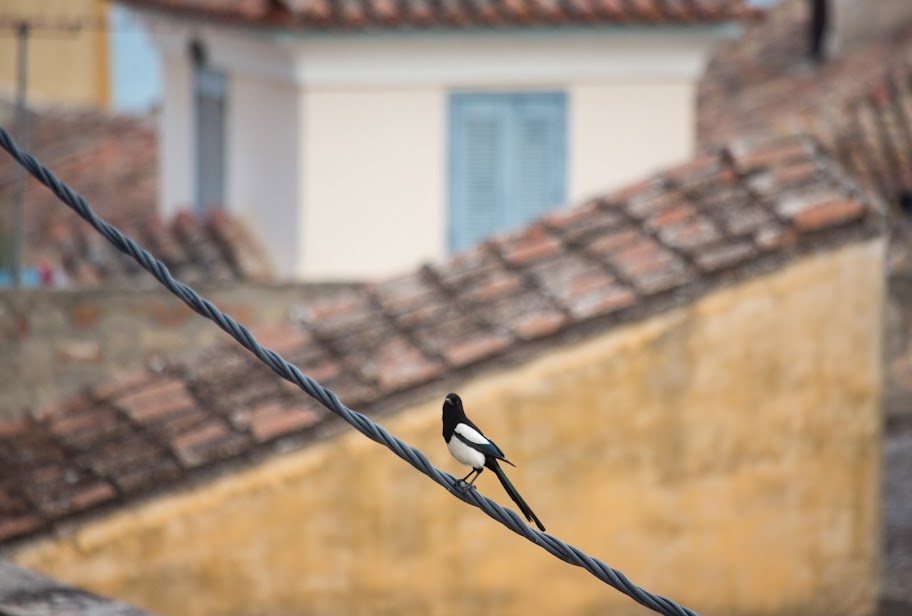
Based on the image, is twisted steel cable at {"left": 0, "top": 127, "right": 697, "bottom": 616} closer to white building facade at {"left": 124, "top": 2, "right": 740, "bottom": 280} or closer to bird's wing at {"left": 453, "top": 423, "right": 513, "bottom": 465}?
bird's wing at {"left": 453, "top": 423, "right": 513, "bottom": 465}

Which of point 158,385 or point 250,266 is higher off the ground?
point 158,385

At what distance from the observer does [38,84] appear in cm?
2819

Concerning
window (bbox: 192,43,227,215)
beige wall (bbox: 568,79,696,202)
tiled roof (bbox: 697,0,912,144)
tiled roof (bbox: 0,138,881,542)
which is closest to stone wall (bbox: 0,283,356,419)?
tiled roof (bbox: 0,138,881,542)

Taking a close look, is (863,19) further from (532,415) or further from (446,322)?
(532,415)

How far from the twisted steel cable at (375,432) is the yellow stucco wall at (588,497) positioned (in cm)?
362

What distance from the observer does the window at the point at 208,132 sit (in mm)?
17219

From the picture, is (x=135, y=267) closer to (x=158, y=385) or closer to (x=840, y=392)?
(x=158, y=385)

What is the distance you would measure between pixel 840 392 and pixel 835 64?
1601 centimetres

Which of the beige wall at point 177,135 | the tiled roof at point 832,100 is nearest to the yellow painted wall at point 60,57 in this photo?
the beige wall at point 177,135

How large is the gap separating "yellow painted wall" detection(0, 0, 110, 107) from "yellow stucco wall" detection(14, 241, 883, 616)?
18.8 m

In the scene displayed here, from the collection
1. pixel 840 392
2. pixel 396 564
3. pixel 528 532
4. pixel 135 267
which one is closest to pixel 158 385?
pixel 396 564

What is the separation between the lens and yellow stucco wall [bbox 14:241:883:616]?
8.09 meters

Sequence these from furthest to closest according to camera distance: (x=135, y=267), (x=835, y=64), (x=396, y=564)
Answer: (x=835, y=64) → (x=135, y=267) → (x=396, y=564)

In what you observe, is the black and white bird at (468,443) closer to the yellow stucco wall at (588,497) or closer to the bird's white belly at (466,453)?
the bird's white belly at (466,453)
